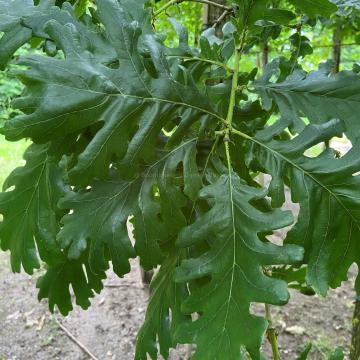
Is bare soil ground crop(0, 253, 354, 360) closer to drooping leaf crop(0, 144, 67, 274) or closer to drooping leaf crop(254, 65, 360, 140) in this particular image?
drooping leaf crop(0, 144, 67, 274)

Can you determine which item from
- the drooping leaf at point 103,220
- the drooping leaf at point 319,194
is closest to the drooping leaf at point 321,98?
the drooping leaf at point 319,194

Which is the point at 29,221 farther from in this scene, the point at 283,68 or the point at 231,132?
the point at 283,68

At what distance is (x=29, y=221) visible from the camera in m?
1.26

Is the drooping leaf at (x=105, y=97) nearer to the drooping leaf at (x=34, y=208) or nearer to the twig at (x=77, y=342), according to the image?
the drooping leaf at (x=34, y=208)

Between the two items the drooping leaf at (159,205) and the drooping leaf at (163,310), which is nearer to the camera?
the drooping leaf at (159,205)

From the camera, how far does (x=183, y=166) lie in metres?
1.00

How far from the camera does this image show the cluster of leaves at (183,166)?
33.9 inches

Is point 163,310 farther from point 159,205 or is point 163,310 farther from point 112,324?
point 112,324

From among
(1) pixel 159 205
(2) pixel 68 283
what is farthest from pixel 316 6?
(2) pixel 68 283

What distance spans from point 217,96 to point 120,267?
17.5 inches

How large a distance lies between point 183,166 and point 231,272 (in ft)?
0.79

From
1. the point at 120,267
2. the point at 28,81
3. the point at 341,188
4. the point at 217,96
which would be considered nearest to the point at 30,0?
the point at 28,81

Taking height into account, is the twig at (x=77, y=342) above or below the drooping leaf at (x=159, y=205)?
below

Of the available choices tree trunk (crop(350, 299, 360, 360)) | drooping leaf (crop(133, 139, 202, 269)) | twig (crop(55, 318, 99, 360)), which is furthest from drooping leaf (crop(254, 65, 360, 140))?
twig (crop(55, 318, 99, 360))
